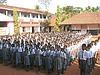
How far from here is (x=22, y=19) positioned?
3647cm

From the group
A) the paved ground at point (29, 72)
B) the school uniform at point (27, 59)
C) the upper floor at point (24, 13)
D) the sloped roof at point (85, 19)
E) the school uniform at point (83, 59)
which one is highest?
the upper floor at point (24, 13)

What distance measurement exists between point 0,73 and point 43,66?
2.08m

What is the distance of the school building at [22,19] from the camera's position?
103ft

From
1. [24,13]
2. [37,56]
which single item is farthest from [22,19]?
[37,56]

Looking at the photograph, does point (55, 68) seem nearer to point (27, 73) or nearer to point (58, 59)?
point (58, 59)

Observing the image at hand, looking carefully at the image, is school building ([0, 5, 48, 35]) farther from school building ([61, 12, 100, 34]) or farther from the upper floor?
school building ([61, 12, 100, 34])

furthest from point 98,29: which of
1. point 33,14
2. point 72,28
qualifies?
point 33,14

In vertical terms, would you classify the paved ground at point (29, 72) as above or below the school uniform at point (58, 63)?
below

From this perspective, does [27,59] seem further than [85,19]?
No

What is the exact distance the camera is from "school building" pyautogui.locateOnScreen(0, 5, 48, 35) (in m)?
31.4

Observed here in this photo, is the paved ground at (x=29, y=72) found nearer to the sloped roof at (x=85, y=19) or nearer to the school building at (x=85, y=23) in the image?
the school building at (x=85, y=23)

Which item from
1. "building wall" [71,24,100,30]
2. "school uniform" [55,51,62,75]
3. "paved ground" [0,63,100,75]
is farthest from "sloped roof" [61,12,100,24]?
"school uniform" [55,51,62,75]

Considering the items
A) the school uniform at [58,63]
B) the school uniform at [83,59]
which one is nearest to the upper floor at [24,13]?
the school uniform at [58,63]

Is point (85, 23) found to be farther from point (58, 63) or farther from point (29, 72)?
point (58, 63)
